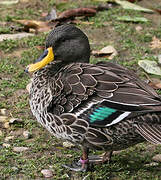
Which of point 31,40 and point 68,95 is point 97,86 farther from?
point 31,40

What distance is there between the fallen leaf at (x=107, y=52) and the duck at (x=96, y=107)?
202 cm

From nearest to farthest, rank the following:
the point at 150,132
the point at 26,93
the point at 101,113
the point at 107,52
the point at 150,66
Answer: the point at 150,132 < the point at 101,113 < the point at 26,93 < the point at 150,66 < the point at 107,52

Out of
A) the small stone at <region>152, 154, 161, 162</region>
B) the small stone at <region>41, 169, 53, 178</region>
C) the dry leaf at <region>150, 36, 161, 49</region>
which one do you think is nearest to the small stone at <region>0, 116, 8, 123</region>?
the small stone at <region>41, 169, 53, 178</region>

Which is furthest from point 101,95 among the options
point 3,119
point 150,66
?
point 150,66

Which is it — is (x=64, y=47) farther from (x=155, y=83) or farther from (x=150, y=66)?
(x=150, y=66)

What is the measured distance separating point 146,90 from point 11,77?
237cm

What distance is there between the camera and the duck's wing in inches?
157

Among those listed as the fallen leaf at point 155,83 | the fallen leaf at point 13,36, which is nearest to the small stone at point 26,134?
the fallen leaf at point 155,83

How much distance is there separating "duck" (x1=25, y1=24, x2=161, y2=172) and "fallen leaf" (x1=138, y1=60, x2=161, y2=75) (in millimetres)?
1724

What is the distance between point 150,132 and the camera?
392 centimetres

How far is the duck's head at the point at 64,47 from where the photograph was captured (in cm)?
467

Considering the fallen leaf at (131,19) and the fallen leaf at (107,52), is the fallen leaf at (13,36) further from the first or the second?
the fallen leaf at (131,19)

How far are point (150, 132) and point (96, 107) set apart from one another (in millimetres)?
489

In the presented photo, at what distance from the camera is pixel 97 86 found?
13.7ft
